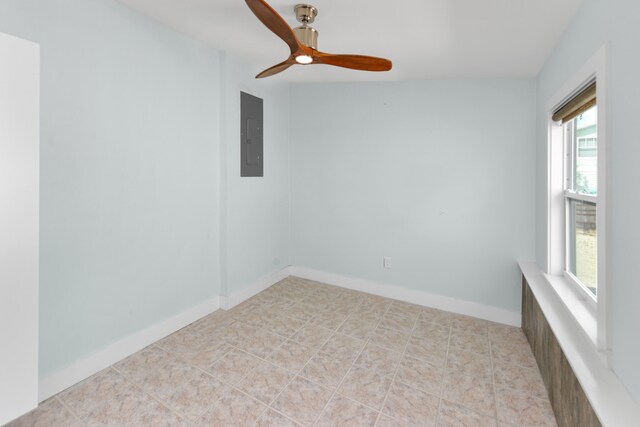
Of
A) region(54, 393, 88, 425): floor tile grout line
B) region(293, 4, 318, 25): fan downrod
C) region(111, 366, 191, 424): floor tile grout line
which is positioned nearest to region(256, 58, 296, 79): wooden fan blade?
region(293, 4, 318, 25): fan downrod

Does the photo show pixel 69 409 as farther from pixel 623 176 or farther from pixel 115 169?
pixel 623 176

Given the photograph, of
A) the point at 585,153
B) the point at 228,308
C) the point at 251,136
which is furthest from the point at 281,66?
the point at 228,308

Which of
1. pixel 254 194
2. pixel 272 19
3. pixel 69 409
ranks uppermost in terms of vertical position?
pixel 272 19

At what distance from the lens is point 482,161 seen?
9.37 feet

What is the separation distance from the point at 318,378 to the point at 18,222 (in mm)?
1739

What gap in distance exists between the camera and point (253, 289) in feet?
10.7

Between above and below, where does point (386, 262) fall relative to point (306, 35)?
below

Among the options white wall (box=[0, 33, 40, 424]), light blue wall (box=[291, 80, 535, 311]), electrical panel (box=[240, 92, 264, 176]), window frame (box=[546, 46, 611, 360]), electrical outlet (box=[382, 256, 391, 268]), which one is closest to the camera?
white wall (box=[0, 33, 40, 424])

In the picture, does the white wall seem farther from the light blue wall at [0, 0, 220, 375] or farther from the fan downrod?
the fan downrod

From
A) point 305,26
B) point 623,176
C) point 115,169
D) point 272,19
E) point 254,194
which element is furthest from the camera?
point 254,194

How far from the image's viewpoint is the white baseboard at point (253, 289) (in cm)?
293

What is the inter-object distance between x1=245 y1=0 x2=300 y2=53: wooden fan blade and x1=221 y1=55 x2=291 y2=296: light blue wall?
1.34 meters

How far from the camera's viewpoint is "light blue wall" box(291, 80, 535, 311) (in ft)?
9.09

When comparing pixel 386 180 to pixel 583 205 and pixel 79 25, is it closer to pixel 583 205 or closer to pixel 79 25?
pixel 583 205
